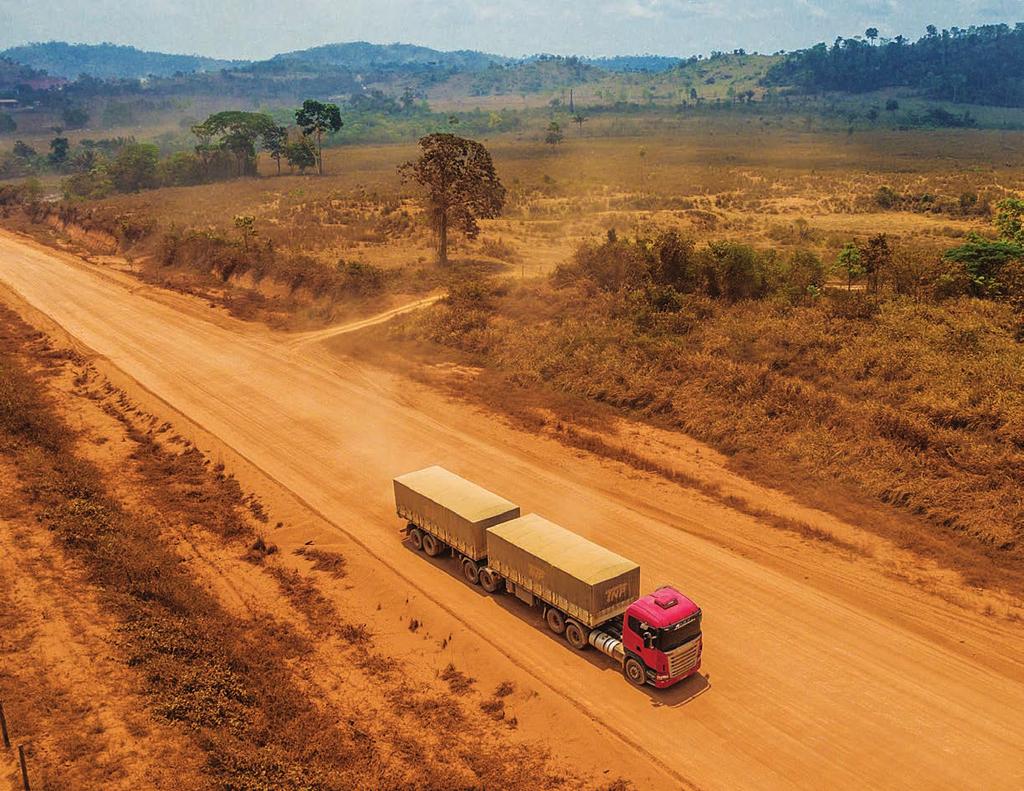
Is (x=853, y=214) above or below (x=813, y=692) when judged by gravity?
above

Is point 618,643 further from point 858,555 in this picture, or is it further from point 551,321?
point 551,321

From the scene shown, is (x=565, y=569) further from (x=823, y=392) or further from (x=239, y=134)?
(x=239, y=134)

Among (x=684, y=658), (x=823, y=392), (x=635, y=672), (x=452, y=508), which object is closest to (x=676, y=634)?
(x=684, y=658)

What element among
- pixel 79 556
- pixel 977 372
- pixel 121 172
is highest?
pixel 121 172

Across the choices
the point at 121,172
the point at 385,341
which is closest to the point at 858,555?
the point at 385,341

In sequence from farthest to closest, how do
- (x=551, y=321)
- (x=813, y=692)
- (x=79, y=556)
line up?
(x=551, y=321) → (x=79, y=556) → (x=813, y=692)

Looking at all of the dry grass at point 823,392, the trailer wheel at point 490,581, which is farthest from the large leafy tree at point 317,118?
the trailer wheel at point 490,581

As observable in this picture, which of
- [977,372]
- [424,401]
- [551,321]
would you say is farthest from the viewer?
[551,321]
